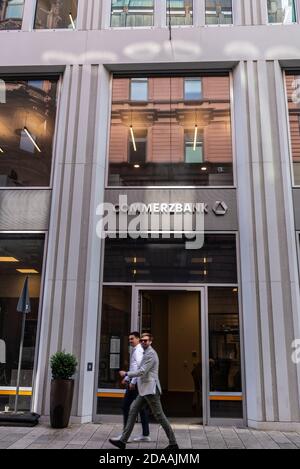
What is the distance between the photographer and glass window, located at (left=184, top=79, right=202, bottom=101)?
11.0 metres

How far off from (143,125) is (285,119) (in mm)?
3554

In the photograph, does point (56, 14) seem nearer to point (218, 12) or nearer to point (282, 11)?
point (218, 12)

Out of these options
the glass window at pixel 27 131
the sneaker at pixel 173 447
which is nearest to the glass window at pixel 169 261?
the glass window at pixel 27 131

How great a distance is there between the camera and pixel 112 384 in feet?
30.4

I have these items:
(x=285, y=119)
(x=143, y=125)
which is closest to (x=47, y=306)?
(x=143, y=125)

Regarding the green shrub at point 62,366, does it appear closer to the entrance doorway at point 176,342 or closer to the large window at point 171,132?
the entrance doorway at point 176,342

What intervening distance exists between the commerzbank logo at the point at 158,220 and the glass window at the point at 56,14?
5329 millimetres

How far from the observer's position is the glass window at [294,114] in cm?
1022

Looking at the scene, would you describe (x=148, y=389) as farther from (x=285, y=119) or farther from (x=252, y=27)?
(x=252, y=27)

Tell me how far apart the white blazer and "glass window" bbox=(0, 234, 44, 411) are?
135 inches

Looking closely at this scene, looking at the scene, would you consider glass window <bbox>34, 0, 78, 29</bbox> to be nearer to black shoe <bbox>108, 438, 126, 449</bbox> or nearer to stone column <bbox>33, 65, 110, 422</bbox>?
stone column <bbox>33, 65, 110, 422</bbox>

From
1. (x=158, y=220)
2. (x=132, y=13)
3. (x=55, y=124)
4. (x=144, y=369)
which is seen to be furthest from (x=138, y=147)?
(x=144, y=369)

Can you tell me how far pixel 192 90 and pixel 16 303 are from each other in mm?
6936

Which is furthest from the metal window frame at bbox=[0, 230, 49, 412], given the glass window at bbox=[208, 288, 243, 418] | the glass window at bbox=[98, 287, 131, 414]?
the glass window at bbox=[208, 288, 243, 418]
